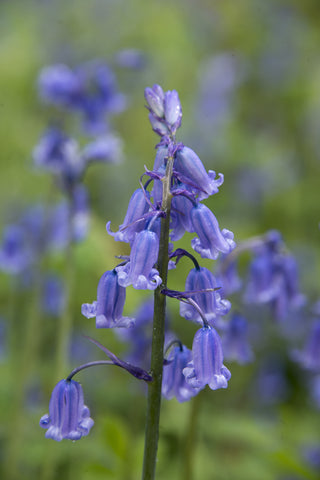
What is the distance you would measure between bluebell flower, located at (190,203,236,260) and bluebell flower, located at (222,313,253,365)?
4.55 feet

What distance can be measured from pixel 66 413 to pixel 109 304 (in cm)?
35

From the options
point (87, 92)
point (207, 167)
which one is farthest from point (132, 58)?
point (207, 167)

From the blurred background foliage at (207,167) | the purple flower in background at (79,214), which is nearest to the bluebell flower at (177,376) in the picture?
the blurred background foliage at (207,167)

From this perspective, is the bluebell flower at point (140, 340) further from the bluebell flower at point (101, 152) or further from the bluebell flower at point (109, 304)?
the bluebell flower at point (109, 304)

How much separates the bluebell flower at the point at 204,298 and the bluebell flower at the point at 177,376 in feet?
0.55

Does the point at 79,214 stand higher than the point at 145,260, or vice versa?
the point at 79,214

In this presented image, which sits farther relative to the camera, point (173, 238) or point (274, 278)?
point (274, 278)

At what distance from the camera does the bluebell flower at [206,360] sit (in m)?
1.68

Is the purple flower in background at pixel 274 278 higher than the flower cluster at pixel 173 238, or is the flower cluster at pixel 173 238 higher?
the purple flower in background at pixel 274 278

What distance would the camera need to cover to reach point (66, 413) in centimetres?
177

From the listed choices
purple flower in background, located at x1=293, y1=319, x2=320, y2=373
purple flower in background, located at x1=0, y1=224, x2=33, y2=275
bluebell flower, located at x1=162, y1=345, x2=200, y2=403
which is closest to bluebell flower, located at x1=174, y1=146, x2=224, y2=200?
bluebell flower, located at x1=162, y1=345, x2=200, y2=403

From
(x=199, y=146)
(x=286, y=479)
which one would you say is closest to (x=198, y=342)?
(x=286, y=479)

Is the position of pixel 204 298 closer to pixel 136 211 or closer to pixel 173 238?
pixel 173 238

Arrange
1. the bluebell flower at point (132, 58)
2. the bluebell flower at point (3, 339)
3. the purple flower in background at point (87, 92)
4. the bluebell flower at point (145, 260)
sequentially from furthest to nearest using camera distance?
1. the bluebell flower at point (3, 339)
2. the purple flower in background at point (87, 92)
3. the bluebell flower at point (132, 58)
4. the bluebell flower at point (145, 260)
